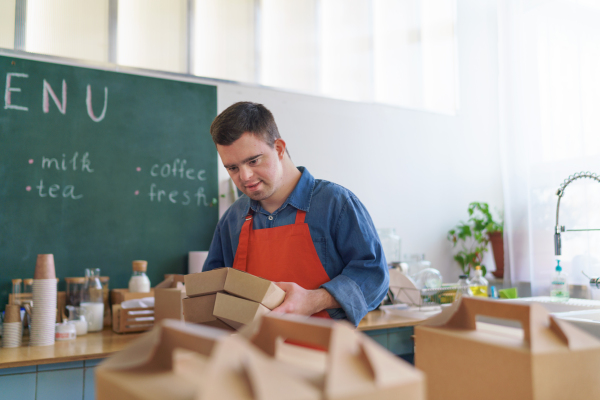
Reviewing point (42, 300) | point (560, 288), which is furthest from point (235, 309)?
point (560, 288)

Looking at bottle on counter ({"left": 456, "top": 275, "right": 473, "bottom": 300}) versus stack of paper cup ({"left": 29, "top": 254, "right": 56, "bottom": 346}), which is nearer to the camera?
stack of paper cup ({"left": 29, "top": 254, "right": 56, "bottom": 346})

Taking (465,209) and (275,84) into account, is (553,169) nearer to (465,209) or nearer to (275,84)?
(465,209)

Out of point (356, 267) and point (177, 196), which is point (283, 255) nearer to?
point (356, 267)

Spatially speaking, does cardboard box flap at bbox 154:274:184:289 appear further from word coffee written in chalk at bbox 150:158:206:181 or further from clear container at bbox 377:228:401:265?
clear container at bbox 377:228:401:265

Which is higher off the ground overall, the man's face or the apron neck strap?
the man's face

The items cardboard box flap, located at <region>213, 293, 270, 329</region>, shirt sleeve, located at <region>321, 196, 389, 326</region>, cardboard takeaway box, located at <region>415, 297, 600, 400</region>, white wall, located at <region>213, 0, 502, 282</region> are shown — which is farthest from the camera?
white wall, located at <region>213, 0, 502, 282</region>

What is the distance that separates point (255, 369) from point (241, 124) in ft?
3.36

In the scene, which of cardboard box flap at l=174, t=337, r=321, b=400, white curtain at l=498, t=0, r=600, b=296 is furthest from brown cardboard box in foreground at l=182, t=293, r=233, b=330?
white curtain at l=498, t=0, r=600, b=296

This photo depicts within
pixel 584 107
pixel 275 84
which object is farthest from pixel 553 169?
pixel 275 84

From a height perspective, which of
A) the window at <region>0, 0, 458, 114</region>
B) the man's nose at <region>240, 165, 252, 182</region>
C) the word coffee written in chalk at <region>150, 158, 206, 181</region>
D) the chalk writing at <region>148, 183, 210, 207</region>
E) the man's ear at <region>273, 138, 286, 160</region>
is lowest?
the man's nose at <region>240, 165, 252, 182</region>

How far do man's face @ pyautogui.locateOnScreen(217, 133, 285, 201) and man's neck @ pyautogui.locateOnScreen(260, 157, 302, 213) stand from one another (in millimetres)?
45

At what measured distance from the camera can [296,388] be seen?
379mm

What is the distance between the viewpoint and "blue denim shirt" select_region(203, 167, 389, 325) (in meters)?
1.28

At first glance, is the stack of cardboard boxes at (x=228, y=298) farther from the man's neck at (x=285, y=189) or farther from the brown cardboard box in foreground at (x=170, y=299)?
the brown cardboard box in foreground at (x=170, y=299)
